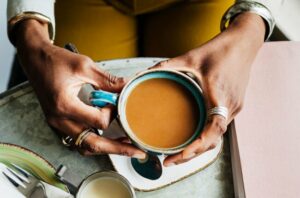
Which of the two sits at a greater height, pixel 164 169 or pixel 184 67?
pixel 184 67

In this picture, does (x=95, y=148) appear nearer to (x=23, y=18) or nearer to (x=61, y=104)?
(x=61, y=104)

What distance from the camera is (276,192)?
61 centimetres

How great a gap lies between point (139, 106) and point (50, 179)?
0.61 ft

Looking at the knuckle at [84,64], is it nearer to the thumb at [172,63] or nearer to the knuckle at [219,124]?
the thumb at [172,63]

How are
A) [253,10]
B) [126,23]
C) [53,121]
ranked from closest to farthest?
[53,121], [253,10], [126,23]

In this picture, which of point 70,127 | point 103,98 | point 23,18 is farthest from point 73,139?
point 23,18

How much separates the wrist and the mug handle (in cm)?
19

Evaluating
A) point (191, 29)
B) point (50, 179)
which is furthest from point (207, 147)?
point (191, 29)

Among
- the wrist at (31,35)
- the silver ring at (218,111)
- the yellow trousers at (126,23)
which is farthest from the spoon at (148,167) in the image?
the yellow trousers at (126,23)

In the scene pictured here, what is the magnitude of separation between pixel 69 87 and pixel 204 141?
0.21 metres

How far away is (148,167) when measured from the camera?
0.61 m

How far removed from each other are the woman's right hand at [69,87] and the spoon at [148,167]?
47 mm

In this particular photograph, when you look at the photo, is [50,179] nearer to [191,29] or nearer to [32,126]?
[32,126]

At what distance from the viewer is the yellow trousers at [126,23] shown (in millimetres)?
893
